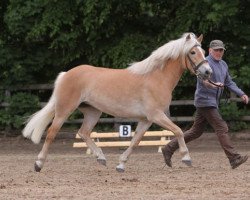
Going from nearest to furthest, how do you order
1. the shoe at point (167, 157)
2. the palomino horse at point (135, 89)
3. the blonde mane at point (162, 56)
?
the palomino horse at point (135, 89) → the blonde mane at point (162, 56) → the shoe at point (167, 157)

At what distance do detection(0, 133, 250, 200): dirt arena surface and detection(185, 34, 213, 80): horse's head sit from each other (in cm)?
136

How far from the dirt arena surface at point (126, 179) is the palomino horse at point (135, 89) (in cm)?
45

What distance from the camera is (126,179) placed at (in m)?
9.66

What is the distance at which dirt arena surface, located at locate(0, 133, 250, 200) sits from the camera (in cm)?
818

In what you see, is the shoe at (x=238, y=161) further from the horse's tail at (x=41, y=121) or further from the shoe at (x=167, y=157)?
the horse's tail at (x=41, y=121)

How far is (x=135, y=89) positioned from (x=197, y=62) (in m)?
0.99

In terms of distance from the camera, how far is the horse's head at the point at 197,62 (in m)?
10.3

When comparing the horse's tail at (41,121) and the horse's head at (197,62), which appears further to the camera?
the horse's tail at (41,121)

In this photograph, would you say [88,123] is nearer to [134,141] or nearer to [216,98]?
[134,141]

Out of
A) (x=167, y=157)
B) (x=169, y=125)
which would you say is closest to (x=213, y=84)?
(x=169, y=125)

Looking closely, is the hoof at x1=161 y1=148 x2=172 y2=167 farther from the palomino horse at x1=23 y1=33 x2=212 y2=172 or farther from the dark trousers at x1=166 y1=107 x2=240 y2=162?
the dark trousers at x1=166 y1=107 x2=240 y2=162

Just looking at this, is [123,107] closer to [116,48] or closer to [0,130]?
[116,48]

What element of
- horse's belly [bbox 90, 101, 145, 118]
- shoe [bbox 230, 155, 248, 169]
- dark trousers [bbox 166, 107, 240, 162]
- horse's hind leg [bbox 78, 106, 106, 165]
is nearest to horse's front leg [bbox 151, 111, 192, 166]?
horse's belly [bbox 90, 101, 145, 118]

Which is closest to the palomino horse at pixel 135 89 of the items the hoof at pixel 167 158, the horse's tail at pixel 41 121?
the horse's tail at pixel 41 121
